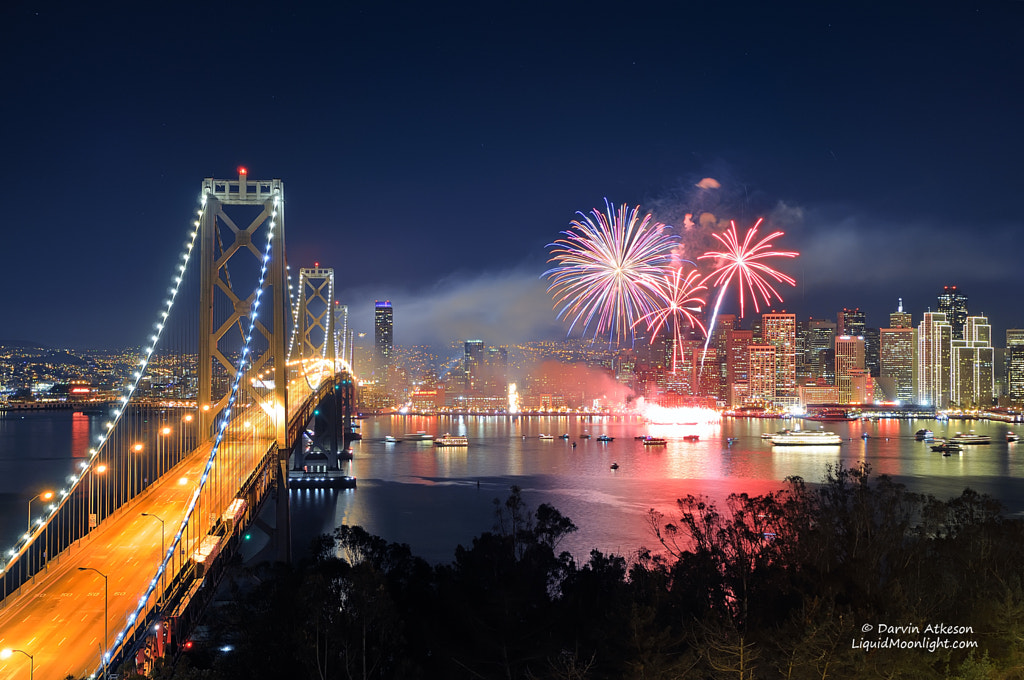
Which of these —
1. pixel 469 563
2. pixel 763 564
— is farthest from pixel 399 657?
pixel 763 564

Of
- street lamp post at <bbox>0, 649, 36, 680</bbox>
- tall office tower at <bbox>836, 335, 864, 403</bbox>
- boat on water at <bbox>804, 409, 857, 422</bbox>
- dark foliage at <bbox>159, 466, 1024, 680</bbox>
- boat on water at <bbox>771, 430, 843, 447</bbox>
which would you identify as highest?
tall office tower at <bbox>836, 335, 864, 403</bbox>

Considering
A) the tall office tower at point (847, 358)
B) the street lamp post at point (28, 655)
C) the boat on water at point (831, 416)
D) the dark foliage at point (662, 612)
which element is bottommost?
the boat on water at point (831, 416)

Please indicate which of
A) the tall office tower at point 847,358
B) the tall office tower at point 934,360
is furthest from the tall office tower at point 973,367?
the tall office tower at point 847,358

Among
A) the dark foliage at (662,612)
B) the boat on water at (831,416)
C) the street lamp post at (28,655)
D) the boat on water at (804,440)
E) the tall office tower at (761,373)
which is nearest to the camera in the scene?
the street lamp post at (28,655)

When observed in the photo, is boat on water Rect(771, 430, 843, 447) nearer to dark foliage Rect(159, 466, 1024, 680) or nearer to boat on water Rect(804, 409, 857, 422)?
boat on water Rect(804, 409, 857, 422)

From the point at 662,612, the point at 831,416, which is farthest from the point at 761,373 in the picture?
the point at 662,612

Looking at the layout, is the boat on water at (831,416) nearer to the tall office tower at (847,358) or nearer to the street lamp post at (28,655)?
the tall office tower at (847,358)

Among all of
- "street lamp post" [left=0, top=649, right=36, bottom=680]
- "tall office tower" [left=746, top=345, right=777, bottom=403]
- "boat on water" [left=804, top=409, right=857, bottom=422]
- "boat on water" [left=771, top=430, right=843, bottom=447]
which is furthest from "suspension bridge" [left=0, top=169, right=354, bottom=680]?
"tall office tower" [left=746, top=345, right=777, bottom=403]
